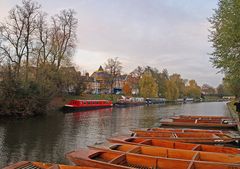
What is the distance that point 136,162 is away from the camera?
8820 millimetres

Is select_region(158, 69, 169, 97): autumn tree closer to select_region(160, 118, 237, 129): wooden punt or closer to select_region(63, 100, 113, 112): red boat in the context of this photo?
select_region(63, 100, 113, 112): red boat

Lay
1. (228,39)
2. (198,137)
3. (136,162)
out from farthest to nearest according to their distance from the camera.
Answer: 1. (228,39)
2. (198,137)
3. (136,162)

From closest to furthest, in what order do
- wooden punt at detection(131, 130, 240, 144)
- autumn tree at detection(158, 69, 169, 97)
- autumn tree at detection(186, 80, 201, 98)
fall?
wooden punt at detection(131, 130, 240, 144)
autumn tree at detection(158, 69, 169, 97)
autumn tree at detection(186, 80, 201, 98)

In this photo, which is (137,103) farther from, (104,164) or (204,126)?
(104,164)

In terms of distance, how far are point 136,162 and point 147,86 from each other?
79883 mm

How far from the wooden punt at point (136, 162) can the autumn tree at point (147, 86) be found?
77.9 meters

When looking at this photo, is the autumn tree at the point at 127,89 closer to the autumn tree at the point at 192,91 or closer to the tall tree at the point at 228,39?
the autumn tree at the point at 192,91

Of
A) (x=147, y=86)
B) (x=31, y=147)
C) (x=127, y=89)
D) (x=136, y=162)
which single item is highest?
(x=147, y=86)

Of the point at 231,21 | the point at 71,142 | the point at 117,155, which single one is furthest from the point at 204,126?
the point at 117,155

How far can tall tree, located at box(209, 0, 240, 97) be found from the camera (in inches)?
797

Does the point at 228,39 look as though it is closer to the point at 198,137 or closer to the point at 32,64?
the point at 198,137

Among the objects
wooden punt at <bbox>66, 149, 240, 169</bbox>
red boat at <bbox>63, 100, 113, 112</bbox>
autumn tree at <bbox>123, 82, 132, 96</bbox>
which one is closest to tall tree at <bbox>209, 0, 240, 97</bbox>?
wooden punt at <bbox>66, 149, 240, 169</bbox>

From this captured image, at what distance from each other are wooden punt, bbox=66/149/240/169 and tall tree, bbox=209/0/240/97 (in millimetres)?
14017

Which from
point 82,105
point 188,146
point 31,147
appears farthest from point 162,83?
point 188,146
